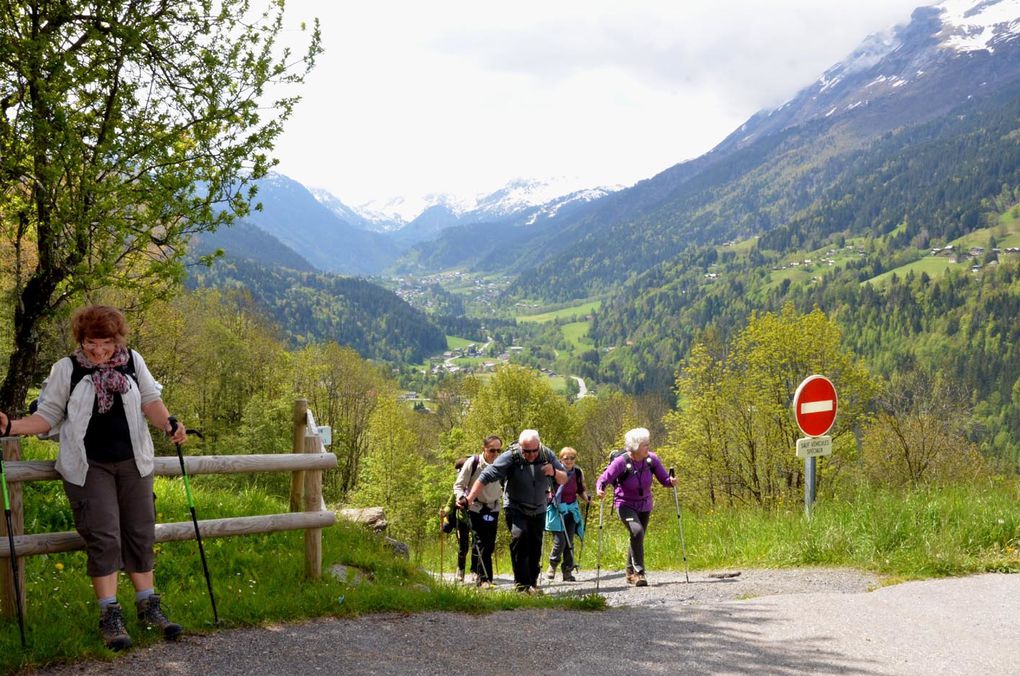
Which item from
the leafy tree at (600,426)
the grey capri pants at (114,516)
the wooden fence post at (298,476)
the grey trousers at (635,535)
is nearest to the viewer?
the grey capri pants at (114,516)

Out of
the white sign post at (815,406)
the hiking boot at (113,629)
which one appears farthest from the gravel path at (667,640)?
the white sign post at (815,406)

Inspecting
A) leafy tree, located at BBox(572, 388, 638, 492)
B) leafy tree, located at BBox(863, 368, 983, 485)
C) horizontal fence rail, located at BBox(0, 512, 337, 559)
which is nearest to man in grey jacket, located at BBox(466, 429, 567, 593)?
horizontal fence rail, located at BBox(0, 512, 337, 559)

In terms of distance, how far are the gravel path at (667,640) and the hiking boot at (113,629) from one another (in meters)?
0.13

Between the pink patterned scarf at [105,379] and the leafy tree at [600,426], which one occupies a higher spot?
the pink patterned scarf at [105,379]

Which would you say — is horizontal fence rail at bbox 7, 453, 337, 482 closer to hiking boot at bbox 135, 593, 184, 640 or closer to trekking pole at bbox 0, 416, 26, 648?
trekking pole at bbox 0, 416, 26, 648

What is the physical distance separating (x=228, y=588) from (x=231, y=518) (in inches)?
32.1

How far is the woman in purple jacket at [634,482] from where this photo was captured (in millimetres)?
10672

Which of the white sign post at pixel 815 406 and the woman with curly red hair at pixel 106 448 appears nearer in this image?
the woman with curly red hair at pixel 106 448

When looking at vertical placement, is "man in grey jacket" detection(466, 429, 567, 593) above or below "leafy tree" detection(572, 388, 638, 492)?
above

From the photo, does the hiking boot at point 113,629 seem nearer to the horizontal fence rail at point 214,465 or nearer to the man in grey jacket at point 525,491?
the horizontal fence rail at point 214,465

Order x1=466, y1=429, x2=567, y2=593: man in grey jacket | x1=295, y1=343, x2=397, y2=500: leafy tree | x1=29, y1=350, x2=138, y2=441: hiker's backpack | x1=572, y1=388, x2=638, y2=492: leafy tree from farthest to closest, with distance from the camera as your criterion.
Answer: x1=572, y1=388, x2=638, y2=492: leafy tree
x1=295, y1=343, x2=397, y2=500: leafy tree
x1=466, y1=429, x2=567, y2=593: man in grey jacket
x1=29, y1=350, x2=138, y2=441: hiker's backpack

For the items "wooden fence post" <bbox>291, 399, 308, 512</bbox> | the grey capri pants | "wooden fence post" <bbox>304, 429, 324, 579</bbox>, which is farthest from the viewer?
"wooden fence post" <bbox>291, 399, 308, 512</bbox>

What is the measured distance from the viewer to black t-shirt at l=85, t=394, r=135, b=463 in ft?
18.0

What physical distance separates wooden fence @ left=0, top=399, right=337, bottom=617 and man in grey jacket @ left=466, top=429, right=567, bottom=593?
263 centimetres
